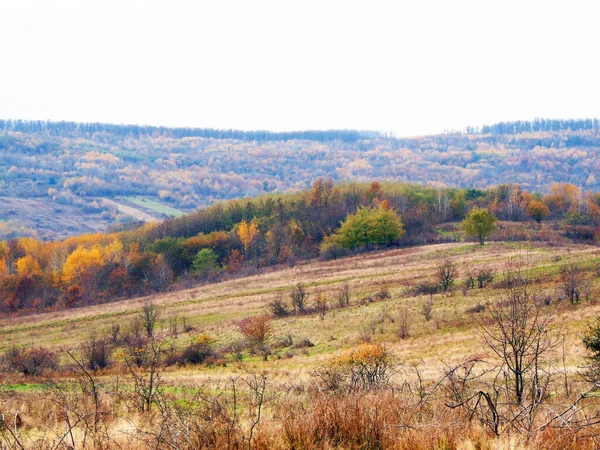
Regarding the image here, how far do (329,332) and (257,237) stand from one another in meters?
59.2

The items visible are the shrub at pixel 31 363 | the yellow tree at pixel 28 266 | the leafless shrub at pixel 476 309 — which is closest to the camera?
the shrub at pixel 31 363

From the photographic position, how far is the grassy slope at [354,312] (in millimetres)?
22484

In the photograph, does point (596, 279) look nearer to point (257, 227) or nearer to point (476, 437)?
point (476, 437)

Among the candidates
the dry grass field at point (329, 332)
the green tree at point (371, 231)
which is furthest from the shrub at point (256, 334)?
the green tree at point (371, 231)

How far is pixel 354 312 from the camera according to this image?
34.8 m

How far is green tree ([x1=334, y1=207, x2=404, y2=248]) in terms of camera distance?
71812 mm

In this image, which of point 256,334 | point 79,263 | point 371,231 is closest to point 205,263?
point 79,263

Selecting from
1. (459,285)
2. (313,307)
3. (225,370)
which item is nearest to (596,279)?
(459,285)

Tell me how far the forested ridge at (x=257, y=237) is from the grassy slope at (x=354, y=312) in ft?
37.6

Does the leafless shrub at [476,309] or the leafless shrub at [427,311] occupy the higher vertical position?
the leafless shrub at [476,309]

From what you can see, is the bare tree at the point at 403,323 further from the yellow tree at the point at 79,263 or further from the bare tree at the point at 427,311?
the yellow tree at the point at 79,263

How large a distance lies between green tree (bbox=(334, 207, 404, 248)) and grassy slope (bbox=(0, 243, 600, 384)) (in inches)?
232

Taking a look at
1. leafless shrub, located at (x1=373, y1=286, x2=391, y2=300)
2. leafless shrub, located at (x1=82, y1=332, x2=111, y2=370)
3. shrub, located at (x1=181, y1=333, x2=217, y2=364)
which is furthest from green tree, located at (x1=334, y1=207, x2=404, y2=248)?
leafless shrub, located at (x1=82, y1=332, x2=111, y2=370)

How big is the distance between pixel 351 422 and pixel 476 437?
53.6 inches
